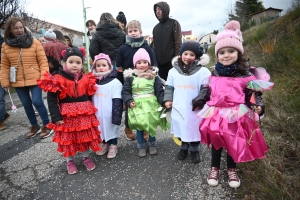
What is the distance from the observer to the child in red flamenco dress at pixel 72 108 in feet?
7.36

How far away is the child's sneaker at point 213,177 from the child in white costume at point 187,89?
0.34 metres

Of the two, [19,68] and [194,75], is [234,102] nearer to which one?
[194,75]

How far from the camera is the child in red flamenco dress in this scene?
7.36 ft

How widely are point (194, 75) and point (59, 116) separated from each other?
1.55m

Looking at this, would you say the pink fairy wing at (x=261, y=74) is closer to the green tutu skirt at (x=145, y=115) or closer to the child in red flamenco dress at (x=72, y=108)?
the green tutu skirt at (x=145, y=115)

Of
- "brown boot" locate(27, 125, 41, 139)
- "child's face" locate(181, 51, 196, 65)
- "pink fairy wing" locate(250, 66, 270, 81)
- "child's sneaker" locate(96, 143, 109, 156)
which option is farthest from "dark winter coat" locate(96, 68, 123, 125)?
"brown boot" locate(27, 125, 41, 139)

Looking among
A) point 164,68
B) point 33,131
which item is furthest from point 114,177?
point 164,68

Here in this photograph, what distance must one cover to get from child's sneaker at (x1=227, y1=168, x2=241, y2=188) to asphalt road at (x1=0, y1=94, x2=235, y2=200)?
55 millimetres

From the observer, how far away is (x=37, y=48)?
338 centimetres

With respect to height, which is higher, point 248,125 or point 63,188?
point 248,125

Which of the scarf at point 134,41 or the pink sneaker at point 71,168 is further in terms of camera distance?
the scarf at point 134,41

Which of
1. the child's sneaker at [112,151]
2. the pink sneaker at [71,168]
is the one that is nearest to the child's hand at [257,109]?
the child's sneaker at [112,151]

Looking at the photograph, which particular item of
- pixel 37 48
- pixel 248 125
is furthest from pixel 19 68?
pixel 248 125

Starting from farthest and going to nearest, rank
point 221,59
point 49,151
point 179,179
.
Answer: point 49,151 → point 179,179 → point 221,59
